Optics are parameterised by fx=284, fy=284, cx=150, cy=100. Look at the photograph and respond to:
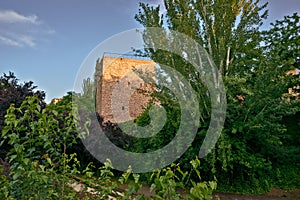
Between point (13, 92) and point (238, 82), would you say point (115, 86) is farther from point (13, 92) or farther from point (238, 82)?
point (238, 82)

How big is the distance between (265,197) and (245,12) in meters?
4.24

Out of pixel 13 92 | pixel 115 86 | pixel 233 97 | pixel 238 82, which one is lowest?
pixel 233 97

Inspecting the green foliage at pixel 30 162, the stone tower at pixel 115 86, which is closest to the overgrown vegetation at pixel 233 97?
the green foliage at pixel 30 162

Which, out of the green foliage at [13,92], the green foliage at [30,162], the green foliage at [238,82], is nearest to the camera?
the green foliage at [30,162]

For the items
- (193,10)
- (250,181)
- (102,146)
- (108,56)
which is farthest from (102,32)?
(108,56)

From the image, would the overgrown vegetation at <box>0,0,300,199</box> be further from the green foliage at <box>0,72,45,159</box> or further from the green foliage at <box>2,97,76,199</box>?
the green foliage at <box>2,97,76,199</box>

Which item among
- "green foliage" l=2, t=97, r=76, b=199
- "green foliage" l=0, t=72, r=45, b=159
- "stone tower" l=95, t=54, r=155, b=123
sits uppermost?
"stone tower" l=95, t=54, r=155, b=123

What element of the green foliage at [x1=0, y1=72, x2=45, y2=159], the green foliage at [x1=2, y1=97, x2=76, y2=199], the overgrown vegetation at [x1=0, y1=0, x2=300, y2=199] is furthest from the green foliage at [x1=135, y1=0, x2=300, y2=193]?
the green foliage at [x1=2, y1=97, x2=76, y2=199]

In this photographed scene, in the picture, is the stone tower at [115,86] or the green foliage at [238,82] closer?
the green foliage at [238,82]

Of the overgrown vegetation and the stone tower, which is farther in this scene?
the stone tower

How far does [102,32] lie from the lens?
25.2 feet

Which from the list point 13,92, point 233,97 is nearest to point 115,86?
point 13,92

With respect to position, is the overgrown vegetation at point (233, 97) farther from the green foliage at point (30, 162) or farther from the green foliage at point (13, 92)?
the green foliage at point (30, 162)

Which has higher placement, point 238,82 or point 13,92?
point 13,92
